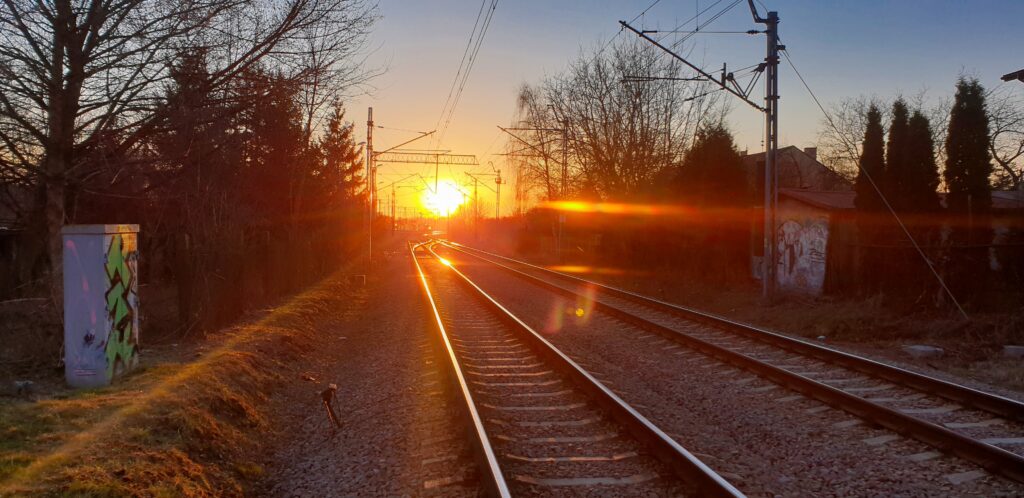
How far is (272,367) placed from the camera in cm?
1110

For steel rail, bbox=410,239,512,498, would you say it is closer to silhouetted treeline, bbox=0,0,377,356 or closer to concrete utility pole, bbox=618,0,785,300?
silhouetted treeline, bbox=0,0,377,356

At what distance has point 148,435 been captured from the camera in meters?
6.54

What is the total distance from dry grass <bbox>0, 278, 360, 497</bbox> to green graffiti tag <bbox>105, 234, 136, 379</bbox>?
325 mm

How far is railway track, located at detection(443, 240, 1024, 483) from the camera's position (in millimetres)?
6449

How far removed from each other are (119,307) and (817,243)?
18.4 meters

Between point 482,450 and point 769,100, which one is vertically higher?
point 769,100

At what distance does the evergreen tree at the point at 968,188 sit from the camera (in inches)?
609

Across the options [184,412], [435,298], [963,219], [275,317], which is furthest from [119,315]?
[963,219]

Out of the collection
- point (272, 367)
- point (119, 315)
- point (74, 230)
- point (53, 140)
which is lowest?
point (272, 367)

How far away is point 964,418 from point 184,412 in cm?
836

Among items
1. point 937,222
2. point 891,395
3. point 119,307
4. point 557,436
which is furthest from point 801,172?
point 119,307

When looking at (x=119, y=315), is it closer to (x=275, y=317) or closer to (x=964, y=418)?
(x=275, y=317)

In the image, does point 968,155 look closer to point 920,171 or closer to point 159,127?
point 920,171

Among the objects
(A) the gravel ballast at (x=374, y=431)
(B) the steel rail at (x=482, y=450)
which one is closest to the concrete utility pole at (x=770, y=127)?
(A) the gravel ballast at (x=374, y=431)
